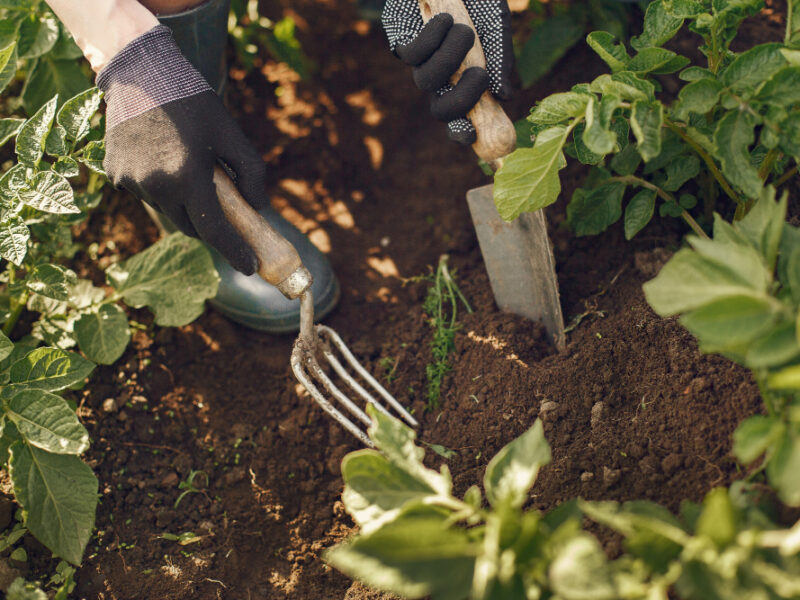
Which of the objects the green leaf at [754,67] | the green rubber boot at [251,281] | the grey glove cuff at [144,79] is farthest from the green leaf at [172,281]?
the green leaf at [754,67]

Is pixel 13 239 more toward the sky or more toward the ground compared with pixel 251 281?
more toward the sky

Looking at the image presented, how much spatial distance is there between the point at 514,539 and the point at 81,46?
4.70 ft

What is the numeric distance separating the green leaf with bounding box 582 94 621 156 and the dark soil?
54 centimetres

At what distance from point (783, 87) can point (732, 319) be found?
0.50 meters

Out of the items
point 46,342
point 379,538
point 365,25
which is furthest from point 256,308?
point 365,25

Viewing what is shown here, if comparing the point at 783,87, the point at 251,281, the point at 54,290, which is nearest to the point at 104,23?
the point at 54,290

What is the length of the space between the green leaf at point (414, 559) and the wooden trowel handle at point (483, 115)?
893 millimetres

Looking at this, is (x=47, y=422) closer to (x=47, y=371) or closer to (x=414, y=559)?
(x=47, y=371)

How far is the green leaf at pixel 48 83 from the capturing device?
5.81 ft

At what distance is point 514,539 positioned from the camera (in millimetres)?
923

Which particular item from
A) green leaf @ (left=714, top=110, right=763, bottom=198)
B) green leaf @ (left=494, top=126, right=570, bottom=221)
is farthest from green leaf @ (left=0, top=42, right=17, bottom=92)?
green leaf @ (left=714, top=110, right=763, bottom=198)

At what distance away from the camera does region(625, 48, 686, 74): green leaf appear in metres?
1.26

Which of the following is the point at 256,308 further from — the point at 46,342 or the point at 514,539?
the point at 514,539

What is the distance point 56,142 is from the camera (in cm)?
145
